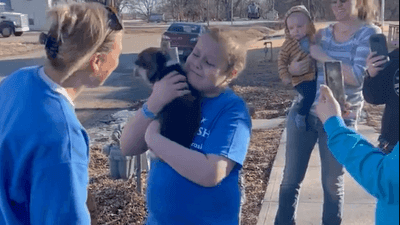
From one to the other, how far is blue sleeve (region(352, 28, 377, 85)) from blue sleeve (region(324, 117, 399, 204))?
993mm

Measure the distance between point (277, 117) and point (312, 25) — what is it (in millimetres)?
5300

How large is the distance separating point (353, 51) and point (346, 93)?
239mm

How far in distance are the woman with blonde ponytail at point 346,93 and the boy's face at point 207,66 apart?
0.87 m

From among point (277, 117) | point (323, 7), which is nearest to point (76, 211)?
point (323, 7)

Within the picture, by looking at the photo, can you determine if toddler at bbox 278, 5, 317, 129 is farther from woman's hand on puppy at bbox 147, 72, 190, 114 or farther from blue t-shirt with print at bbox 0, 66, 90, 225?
blue t-shirt with print at bbox 0, 66, 90, 225

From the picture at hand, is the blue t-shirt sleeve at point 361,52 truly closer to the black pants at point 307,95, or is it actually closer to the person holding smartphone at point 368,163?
the black pants at point 307,95

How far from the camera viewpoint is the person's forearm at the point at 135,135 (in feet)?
6.71

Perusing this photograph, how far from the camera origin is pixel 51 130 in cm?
142

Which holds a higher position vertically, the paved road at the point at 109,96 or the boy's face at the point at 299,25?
the boy's face at the point at 299,25

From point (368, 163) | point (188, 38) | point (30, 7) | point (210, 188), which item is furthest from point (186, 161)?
point (30, 7)

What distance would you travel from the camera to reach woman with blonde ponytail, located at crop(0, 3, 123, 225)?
55.7 inches

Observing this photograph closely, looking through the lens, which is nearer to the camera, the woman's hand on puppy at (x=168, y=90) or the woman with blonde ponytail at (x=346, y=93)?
the woman's hand on puppy at (x=168, y=90)

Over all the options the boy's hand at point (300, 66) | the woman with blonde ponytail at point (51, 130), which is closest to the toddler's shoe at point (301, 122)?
the boy's hand at point (300, 66)

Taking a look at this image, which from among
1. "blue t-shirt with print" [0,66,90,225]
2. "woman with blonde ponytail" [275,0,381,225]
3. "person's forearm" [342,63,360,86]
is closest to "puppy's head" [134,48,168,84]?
"blue t-shirt with print" [0,66,90,225]
